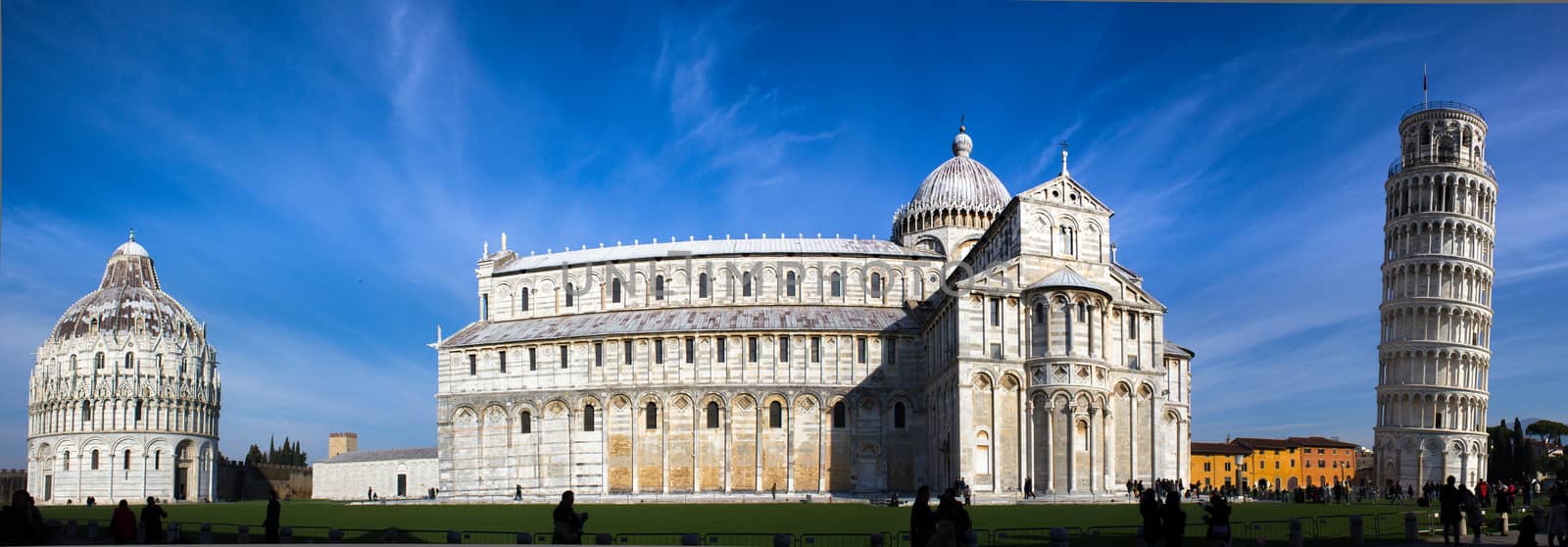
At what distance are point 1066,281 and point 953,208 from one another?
2175 centimetres

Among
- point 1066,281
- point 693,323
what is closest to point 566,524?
point 1066,281

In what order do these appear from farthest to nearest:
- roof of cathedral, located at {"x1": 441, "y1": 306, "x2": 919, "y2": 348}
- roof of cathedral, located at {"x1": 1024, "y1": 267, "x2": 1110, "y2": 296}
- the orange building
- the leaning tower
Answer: the orange building, the leaning tower, roof of cathedral, located at {"x1": 441, "y1": 306, "x2": 919, "y2": 348}, roof of cathedral, located at {"x1": 1024, "y1": 267, "x2": 1110, "y2": 296}

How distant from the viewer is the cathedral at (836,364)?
171ft

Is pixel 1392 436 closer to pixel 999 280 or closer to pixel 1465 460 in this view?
pixel 1465 460

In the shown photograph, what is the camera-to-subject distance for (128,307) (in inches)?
3947

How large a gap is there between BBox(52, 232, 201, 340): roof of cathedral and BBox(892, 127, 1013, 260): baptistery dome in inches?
2495

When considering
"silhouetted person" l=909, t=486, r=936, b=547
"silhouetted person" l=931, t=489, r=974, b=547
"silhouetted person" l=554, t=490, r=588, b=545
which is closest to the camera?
"silhouetted person" l=931, t=489, r=974, b=547

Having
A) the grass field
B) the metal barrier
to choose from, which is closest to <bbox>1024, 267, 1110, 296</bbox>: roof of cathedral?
the grass field

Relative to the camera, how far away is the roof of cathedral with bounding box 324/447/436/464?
304ft

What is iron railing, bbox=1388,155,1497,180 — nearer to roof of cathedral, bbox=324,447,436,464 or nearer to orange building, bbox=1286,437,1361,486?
orange building, bbox=1286,437,1361,486

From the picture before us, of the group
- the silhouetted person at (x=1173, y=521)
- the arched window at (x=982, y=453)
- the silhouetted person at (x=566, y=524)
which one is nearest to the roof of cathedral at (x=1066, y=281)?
the arched window at (x=982, y=453)

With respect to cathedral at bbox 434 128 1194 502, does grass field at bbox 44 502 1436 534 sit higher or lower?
lower

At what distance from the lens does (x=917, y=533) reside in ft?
62.1

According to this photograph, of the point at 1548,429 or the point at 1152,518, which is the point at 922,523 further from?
the point at 1548,429
